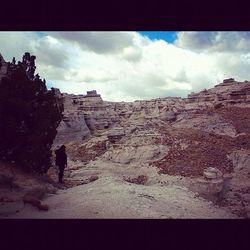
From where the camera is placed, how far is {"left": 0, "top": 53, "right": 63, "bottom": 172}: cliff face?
13555 millimetres

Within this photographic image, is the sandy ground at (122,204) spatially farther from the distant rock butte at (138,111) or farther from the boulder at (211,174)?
the distant rock butte at (138,111)

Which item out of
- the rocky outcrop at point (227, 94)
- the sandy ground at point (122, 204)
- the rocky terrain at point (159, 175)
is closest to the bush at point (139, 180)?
the rocky terrain at point (159, 175)

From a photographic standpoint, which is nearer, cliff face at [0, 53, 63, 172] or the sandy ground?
the sandy ground

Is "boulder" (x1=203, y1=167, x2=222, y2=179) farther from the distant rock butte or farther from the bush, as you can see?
the distant rock butte

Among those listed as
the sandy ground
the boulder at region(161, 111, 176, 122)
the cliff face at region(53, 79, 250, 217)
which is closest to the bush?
the cliff face at region(53, 79, 250, 217)

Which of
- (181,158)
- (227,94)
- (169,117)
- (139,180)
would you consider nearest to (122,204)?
(139,180)

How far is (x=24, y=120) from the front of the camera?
14031 mm

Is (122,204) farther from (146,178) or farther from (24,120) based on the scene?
→ (24,120)
